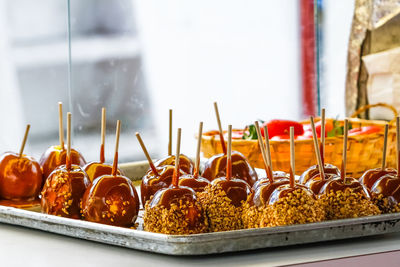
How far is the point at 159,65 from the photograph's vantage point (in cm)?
294

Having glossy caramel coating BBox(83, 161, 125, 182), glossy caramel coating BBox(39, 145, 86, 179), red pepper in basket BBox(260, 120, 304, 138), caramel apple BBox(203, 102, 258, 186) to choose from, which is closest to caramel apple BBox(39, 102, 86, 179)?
glossy caramel coating BBox(39, 145, 86, 179)

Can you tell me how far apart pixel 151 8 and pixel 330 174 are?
178 cm

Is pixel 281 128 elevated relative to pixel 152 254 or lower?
elevated

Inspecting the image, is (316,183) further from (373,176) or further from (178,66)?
(178,66)

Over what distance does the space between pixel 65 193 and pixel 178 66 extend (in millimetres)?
1784

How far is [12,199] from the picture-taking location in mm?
1454

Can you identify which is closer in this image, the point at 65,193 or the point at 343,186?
the point at 343,186

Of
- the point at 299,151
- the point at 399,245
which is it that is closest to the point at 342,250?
the point at 399,245

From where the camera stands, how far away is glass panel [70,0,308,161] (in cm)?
272

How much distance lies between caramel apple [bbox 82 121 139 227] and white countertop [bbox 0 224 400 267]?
0.21ft

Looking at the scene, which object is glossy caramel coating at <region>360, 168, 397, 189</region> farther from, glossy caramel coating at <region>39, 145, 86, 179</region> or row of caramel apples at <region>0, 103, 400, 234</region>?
glossy caramel coating at <region>39, 145, 86, 179</region>

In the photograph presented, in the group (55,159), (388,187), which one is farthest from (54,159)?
(388,187)

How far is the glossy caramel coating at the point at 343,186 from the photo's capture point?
3.73ft

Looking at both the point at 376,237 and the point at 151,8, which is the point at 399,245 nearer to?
the point at 376,237
